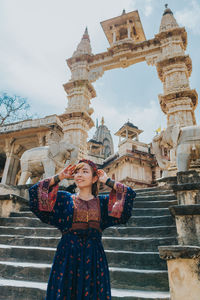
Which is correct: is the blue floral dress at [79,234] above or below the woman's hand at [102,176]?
below

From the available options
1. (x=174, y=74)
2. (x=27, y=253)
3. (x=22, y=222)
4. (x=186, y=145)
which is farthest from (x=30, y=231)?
(x=174, y=74)

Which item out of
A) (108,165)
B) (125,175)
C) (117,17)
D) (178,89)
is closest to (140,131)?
(108,165)

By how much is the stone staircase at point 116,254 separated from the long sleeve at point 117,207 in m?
1.02

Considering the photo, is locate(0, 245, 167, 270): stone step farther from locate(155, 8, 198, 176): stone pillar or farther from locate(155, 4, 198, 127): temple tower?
locate(155, 4, 198, 127): temple tower

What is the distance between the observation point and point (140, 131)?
26656 millimetres

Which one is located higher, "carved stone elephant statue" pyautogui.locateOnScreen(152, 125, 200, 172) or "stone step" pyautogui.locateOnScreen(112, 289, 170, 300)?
"carved stone elephant statue" pyautogui.locateOnScreen(152, 125, 200, 172)

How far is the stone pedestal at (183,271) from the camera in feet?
6.43

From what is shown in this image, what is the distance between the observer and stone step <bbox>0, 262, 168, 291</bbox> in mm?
2502

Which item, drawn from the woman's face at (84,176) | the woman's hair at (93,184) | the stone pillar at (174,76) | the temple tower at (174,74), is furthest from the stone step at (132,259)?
the temple tower at (174,74)

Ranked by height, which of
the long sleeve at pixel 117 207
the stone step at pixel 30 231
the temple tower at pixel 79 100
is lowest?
the stone step at pixel 30 231

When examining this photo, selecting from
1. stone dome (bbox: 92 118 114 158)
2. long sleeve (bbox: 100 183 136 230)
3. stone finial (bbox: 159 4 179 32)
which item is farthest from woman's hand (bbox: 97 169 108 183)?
stone dome (bbox: 92 118 114 158)

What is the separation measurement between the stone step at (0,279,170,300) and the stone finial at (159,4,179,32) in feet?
49.8

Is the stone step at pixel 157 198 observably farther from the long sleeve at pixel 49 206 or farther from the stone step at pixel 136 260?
the long sleeve at pixel 49 206

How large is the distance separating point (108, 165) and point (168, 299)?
21.5 m
